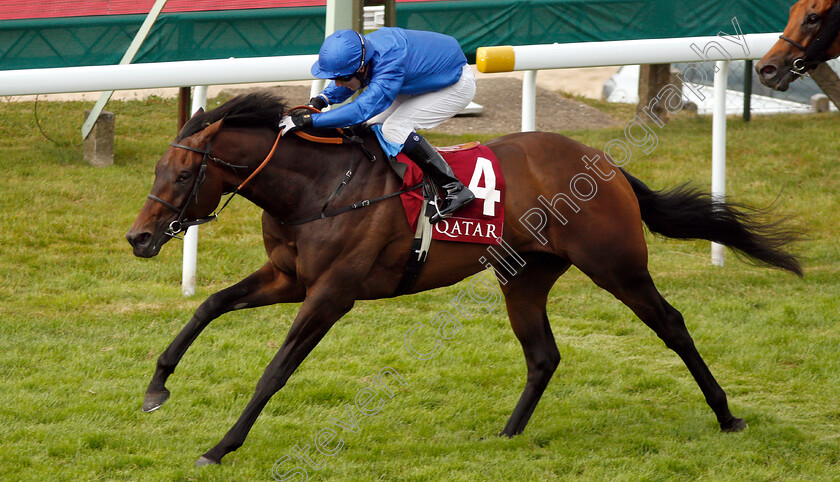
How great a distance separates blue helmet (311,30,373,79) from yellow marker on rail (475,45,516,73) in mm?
1715

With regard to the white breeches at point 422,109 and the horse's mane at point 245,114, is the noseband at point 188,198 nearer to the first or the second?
the horse's mane at point 245,114

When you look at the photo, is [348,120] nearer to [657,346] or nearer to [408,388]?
[408,388]

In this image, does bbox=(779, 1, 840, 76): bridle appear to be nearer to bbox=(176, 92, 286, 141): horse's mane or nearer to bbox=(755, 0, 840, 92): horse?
bbox=(755, 0, 840, 92): horse

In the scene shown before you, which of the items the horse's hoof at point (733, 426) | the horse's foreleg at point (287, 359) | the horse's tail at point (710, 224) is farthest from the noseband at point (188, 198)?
the horse's hoof at point (733, 426)

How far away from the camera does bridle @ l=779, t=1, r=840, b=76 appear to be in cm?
424

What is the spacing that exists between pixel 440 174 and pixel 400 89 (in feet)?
1.59

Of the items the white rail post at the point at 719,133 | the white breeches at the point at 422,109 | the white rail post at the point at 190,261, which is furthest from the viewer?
the white rail post at the point at 719,133

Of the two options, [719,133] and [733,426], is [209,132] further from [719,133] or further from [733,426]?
[719,133]

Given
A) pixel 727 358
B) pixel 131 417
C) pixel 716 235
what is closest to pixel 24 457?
pixel 131 417

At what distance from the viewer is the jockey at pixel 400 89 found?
4.30 meters

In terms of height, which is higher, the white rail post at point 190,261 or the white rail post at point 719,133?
the white rail post at point 719,133

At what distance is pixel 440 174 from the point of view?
179 inches

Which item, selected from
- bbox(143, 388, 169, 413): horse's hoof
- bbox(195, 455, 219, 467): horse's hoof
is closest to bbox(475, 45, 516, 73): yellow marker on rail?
bbox(143, 388, 169, 413): horse's hoof

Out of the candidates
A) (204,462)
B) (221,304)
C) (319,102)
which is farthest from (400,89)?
(204,462)
